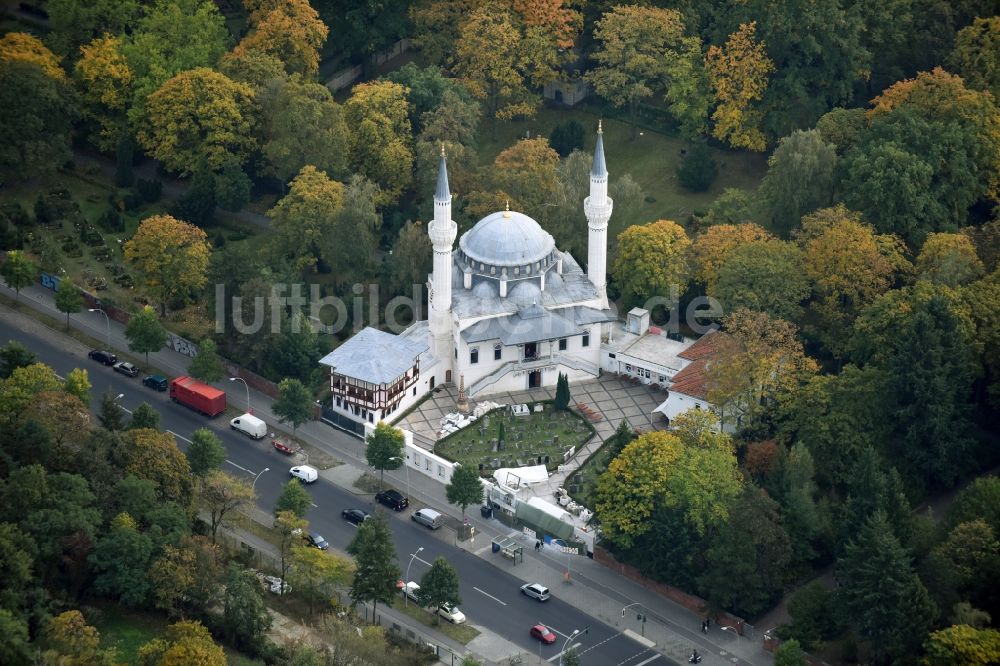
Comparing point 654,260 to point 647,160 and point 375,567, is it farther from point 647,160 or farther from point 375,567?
point 375,567

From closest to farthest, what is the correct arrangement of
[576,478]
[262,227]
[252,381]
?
[576,478] → [252,381] → [262,227]

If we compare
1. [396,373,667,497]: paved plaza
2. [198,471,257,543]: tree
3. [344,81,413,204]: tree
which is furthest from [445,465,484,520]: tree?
[344,81,413,204]: tree

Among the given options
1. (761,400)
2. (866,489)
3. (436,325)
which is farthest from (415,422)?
(866,489)

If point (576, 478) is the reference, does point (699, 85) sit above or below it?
above

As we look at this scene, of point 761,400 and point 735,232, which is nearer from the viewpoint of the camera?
point 761,400

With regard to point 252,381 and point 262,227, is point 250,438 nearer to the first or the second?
point 252,381

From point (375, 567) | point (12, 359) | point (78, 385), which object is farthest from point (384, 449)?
point (12, 359)
